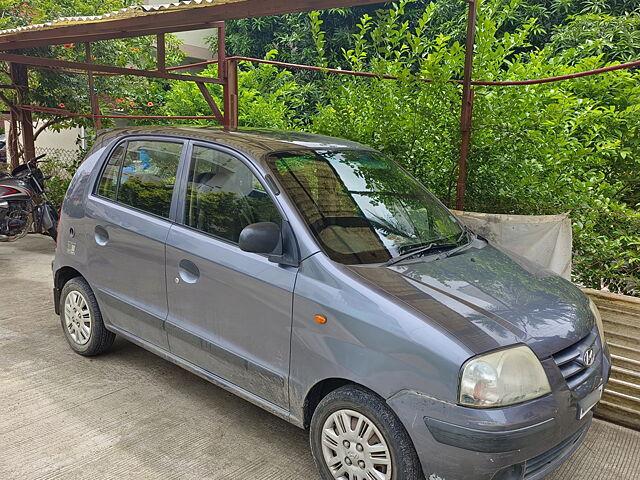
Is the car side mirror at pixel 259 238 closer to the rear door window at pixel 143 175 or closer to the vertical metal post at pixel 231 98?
the rear door window at pixel 143 175

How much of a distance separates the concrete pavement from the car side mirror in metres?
1.22

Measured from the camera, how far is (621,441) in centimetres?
336

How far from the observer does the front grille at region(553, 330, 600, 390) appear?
8.18 feet

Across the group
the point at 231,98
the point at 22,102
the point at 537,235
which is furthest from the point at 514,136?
the point at 22,102

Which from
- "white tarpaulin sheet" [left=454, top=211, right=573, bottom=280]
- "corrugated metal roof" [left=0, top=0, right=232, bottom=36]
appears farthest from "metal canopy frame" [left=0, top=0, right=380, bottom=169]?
"white tarpaulin sheet" [left=454, top=211, right=573, bottom=280]

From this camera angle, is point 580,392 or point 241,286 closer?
point 580,392

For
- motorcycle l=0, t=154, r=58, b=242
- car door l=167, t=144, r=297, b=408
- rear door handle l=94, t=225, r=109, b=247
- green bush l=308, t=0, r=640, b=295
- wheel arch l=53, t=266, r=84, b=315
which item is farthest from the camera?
motorcycle l=0, t=154, r=58, b=242

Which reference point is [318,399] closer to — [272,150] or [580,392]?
[580,392]

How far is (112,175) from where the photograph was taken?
4.01 meters

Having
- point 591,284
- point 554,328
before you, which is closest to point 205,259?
point 554,328

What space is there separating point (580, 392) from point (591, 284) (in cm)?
195

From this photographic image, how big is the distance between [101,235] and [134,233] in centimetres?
42

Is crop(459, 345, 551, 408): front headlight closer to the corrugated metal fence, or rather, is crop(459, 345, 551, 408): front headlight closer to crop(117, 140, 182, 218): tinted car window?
the corrugated metal fence

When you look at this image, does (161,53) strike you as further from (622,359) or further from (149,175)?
(622,359)
